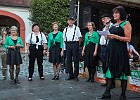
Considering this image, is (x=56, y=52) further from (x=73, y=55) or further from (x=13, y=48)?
(x=13, y=48)

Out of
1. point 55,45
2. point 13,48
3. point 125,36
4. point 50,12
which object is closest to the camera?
point 125,36

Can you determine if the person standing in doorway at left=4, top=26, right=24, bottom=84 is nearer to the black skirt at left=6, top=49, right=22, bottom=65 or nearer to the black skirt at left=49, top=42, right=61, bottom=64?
the black skirt at left=6, top=49, right=22, bottom=65

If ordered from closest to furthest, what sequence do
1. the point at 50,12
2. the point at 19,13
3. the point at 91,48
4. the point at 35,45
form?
1. the point at 91,48
2. the point at 35,45
3. the point at 50,12
4. the point at 19,13

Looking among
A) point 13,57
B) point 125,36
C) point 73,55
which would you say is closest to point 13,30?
point 13,57

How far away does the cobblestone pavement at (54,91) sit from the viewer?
6.86m

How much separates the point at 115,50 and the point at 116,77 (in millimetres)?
541

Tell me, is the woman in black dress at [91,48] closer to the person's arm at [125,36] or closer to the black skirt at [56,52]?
the black skirt at [56,52]

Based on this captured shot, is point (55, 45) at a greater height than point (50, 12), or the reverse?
point (50, 12)

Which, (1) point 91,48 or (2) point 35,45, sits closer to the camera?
(1) point 91,48

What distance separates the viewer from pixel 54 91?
755cm

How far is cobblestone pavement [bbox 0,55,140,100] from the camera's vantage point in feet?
22.5

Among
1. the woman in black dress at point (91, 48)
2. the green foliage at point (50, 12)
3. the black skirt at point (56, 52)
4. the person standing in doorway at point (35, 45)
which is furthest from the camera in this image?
the green foliage at point (50, 12)

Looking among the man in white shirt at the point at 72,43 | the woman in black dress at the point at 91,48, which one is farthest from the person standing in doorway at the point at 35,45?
the woman in black dress at the point at 91,48

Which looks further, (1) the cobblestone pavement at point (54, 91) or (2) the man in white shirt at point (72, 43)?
(2) the man in white shirt at point (72, 43)
